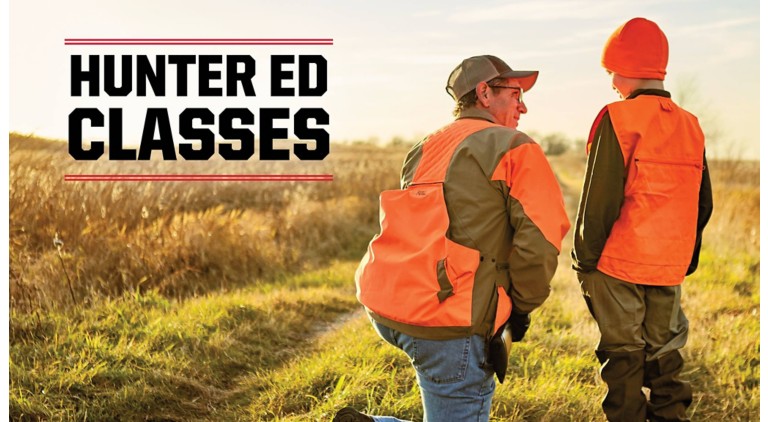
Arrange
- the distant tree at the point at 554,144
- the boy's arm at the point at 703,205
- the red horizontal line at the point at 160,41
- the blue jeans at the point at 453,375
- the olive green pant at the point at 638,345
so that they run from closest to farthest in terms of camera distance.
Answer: the blue jeans at the point at 453,375, the olive green pant at the point at 638,345, the boy's arm at the point at 703,205, the red horizontal line at the point at 160,41, the distant tree at the point at 554,144

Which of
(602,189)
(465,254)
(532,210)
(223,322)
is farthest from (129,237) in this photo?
(532,210)

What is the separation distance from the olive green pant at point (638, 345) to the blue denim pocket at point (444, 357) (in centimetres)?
125

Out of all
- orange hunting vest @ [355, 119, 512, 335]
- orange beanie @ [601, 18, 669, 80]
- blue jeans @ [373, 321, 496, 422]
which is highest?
orange beanie @ [601, 18, 669, 80]

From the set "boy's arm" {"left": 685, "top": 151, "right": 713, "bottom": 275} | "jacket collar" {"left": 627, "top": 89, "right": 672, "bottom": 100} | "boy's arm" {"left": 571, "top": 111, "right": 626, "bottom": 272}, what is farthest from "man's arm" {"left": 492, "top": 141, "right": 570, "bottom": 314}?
"boy's arm" {"left": 685, "top": 151, "right": 713, "bottom": 275}

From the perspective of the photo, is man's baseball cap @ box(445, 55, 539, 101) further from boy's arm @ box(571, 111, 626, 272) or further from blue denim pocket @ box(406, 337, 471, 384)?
blue denim pocket @ box(406, 337, 471, 384)

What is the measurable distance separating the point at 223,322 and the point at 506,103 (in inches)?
149

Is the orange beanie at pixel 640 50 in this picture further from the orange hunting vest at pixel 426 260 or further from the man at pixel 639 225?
the orange hunting vest at pixel 426 260

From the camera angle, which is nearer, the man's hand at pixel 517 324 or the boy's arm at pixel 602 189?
the man's hand at pixel 517 324

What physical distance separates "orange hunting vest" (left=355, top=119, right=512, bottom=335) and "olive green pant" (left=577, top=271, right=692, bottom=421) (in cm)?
110

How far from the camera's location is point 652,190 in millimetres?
3602

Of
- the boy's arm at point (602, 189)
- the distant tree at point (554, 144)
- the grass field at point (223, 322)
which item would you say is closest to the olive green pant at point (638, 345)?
the boy's arm at point (602, 189)

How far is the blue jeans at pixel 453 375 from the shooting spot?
8.85 feet

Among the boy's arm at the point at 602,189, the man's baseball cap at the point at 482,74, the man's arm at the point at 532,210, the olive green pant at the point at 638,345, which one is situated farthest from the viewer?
the olive green pant at the point at 638,345

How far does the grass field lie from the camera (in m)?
4.42
